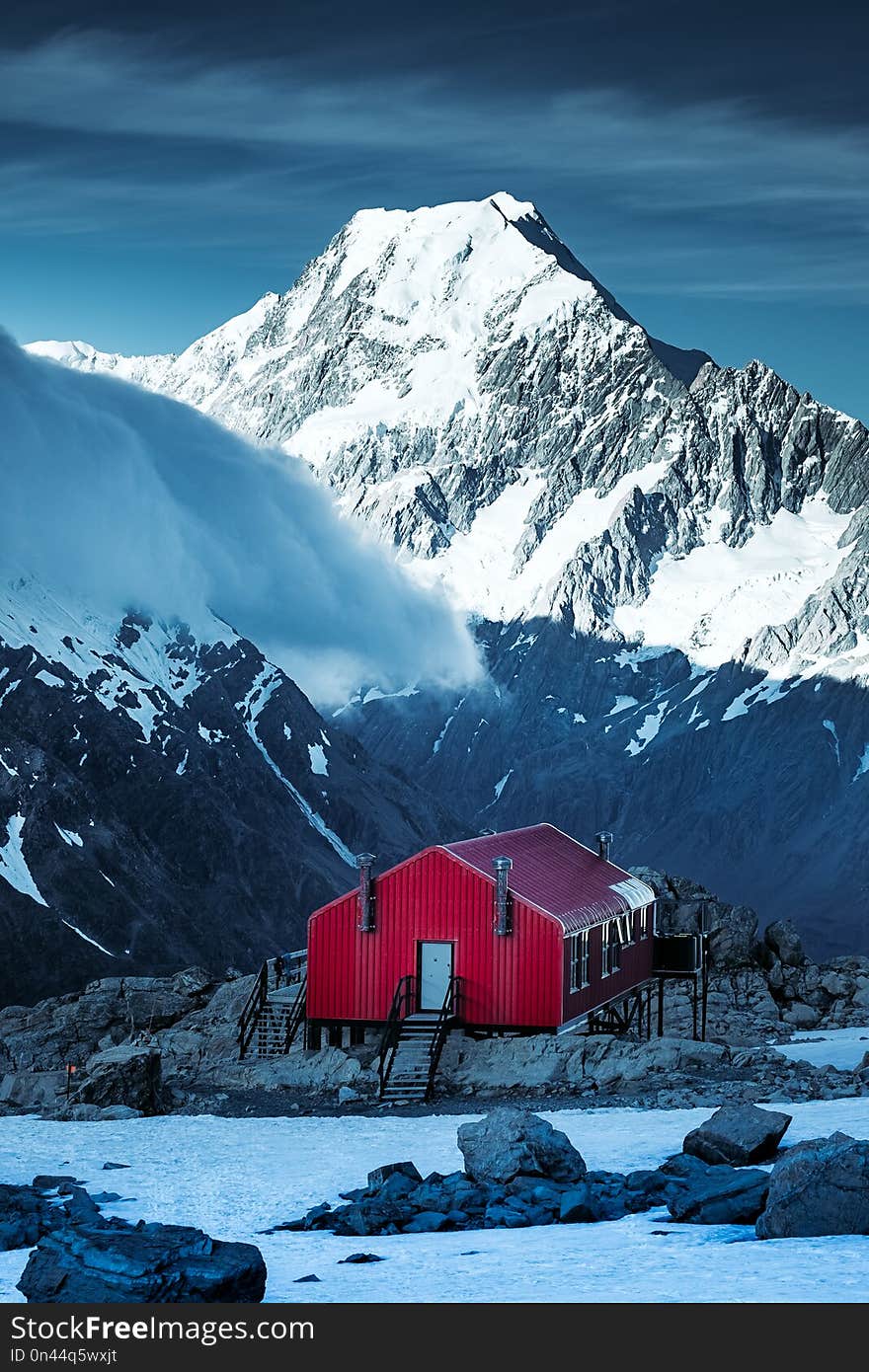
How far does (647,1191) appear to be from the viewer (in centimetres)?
2067

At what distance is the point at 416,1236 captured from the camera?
744 inches

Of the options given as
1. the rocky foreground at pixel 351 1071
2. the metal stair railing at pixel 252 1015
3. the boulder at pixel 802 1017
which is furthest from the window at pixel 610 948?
the boulder at pixel 802 1017

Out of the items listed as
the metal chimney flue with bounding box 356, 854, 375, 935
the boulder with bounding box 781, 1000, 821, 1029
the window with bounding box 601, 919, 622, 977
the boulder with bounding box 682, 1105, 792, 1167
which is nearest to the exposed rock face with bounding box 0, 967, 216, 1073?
the metal chimney flue with bounding box 356, 854, 375, 935

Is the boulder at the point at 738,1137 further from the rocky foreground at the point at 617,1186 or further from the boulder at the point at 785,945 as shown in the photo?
the boulder at the point at 785,945

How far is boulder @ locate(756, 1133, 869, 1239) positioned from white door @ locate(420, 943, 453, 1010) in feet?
82.4

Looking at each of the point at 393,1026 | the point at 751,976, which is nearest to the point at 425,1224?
the point at 393,1026

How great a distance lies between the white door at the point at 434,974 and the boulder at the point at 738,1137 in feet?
65.6

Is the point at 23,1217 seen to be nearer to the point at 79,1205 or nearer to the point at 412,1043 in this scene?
the point at 79,1205

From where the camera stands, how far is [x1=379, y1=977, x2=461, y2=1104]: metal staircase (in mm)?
38031

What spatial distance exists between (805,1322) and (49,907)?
157061mm

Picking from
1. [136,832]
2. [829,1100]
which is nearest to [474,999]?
[829,1100]

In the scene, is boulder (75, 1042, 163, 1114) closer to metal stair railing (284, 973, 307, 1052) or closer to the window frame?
metal stair railing (284, 973, 307, 1052)

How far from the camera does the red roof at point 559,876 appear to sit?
4344 centimetres

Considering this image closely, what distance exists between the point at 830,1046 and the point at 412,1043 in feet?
47.9
